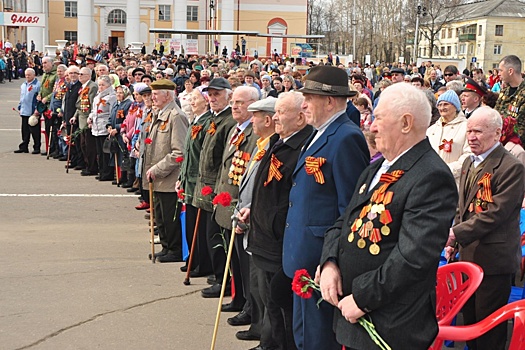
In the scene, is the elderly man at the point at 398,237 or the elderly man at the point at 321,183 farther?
the elderly man at the point at 321,183

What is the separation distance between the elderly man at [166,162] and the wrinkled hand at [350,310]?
4872 millimetres

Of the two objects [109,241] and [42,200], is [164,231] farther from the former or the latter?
[42,200]

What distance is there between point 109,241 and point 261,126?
4.13 metres

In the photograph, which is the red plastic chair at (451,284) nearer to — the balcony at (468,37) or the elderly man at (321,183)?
the elderly man at (321,183)

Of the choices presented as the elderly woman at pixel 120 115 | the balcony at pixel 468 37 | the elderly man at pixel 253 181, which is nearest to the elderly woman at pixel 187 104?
the elderly woman at pixel 120 115

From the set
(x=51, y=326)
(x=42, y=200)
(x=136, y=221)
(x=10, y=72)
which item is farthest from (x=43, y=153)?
Answer: (x=10, y=72)

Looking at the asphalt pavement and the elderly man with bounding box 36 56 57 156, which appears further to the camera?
the elderly man with bounding box 36 56 57 156

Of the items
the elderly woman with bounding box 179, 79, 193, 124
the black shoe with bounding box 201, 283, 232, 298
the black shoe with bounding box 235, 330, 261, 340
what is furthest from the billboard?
the black shoe with bounding box 235, 330, 261, 340

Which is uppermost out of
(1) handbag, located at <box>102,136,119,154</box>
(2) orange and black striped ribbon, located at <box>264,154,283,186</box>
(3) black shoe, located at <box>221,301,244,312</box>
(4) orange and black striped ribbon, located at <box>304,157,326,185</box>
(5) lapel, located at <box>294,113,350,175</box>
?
(5) lapel, located at <box>294,113,350,175</box>

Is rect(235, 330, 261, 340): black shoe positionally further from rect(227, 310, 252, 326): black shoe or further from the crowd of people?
rect(227, 310, 252, 326): black shoe

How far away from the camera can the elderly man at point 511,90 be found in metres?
8.36

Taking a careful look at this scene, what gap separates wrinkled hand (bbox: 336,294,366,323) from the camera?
356 cm

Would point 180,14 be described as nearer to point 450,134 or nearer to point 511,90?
point 511,90

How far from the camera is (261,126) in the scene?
19.5 feet
